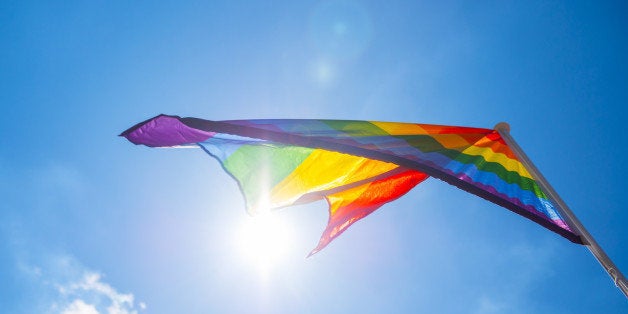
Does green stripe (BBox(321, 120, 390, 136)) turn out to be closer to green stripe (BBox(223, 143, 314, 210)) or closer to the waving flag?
the waving flag

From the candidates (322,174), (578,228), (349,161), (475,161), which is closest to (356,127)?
(349,161)

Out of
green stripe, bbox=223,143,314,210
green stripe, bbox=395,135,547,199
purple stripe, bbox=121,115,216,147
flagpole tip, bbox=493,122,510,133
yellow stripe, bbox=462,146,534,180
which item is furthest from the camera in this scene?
flagpole tip, bbox=493,122,510,133

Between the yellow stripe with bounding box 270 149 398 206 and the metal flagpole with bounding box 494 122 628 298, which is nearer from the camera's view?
the metal flagpole with bounding box 494 122 628 298

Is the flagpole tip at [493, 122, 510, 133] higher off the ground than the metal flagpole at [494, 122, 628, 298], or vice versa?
the flagpole tip at [493, 122, 510, 133]

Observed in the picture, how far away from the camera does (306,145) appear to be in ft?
11.0

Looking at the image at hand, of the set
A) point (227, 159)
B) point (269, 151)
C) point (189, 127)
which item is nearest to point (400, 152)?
point (269, 151)

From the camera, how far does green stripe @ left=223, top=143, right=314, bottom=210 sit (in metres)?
3.73

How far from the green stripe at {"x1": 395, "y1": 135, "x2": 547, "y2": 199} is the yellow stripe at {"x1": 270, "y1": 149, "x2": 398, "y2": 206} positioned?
0.64m

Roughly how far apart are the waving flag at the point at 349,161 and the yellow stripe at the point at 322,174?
0.4 inches

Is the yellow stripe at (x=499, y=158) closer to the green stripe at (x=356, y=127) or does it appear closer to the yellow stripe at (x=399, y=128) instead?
the yellow stripe at (x=399, y=128)

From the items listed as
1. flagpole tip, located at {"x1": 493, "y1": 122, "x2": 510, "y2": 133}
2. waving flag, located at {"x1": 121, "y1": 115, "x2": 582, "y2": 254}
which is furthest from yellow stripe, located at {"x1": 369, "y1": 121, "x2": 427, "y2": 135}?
flagpole tip, located at {"x1": 493, "y1": 122, "x2": 510, "y2": 133}

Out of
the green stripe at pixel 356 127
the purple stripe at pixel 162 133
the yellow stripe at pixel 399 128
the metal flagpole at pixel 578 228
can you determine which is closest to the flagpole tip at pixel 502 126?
the metal flagpole at pixel 578 228

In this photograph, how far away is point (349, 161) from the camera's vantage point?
4.66 metres

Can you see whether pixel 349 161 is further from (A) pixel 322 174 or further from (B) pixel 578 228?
(B) pixel 578 228
